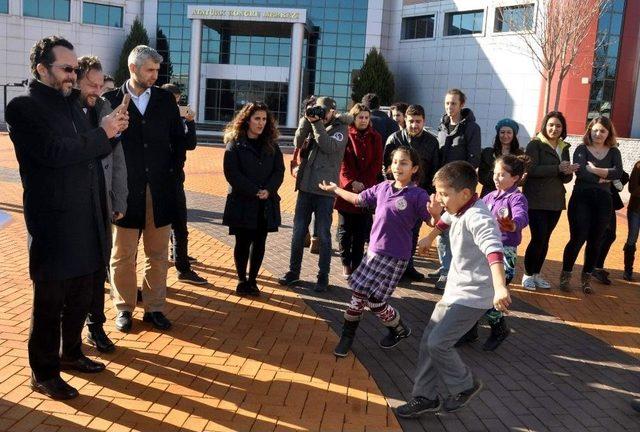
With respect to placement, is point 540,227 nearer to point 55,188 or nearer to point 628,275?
point 628,275

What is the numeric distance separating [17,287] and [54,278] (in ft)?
9.05

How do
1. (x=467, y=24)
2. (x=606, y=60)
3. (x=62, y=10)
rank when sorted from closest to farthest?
1. (x=606, y=60)
2. (x=467, y=24)
3. (x=62, y=10)

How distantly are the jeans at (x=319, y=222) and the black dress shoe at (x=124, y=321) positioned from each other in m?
1.97

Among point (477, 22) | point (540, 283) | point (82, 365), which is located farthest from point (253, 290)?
point (477, 22)

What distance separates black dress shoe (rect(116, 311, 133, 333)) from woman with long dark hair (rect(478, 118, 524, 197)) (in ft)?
13.3

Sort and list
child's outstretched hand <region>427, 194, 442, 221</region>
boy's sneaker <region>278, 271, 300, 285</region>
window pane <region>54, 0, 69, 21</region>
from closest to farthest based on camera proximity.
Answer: child's outstretched hand <region>427, 194, 442, 221</region>, boy's sneaker <region>278, 271, 300, 285</region>, window pane <region>54, 0, 69, 21</region>

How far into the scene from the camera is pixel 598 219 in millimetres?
6867

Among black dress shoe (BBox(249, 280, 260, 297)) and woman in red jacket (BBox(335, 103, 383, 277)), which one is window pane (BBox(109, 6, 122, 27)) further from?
black dress shoe (BBox(249, 280, 260, 297))

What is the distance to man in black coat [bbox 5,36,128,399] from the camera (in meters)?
3.33

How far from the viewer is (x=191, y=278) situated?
251 inches

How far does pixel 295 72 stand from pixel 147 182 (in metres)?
34.1

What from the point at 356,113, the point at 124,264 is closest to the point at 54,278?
the point at 124,264

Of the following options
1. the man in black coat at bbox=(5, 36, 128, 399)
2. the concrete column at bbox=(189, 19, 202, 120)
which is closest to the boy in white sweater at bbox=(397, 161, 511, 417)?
the man in black coat at bbox=(5, 36, 128, 399)

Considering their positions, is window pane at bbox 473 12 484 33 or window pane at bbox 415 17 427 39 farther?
window pane at bbox 415 17 427 39
